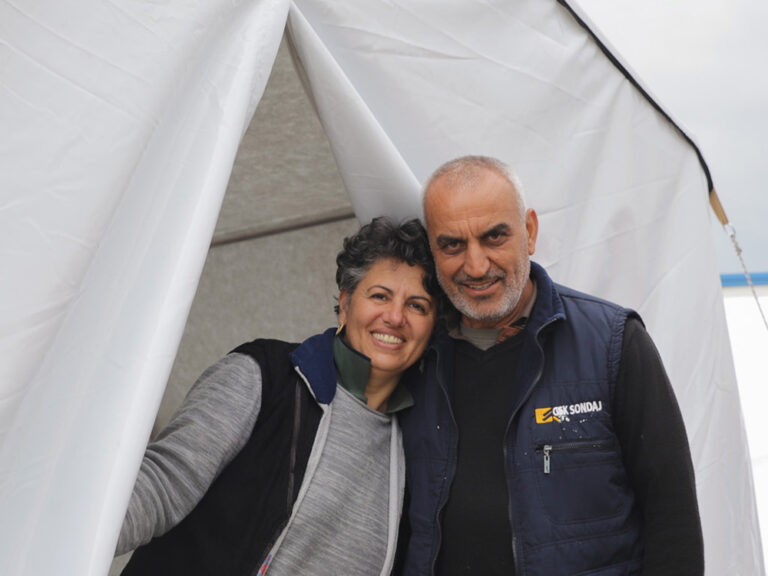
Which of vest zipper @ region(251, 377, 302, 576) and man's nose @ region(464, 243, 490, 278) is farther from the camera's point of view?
man's nose @ region(464, 243, 490, 278)

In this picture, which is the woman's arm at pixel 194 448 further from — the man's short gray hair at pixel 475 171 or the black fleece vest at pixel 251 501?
the man's short gray hair at pixel 475 171

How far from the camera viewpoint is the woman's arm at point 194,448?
116cm

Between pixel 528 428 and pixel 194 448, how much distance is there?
506mm

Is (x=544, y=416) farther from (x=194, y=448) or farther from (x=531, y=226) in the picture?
(x=194, y=448)

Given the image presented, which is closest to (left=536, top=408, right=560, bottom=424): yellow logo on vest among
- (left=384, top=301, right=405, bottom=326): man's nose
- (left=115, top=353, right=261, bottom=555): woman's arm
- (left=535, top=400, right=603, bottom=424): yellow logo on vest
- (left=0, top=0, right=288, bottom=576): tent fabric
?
(left=535, top=400, right=603, bottom=424): yellow logo on vest

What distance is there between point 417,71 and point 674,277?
0.86 metres

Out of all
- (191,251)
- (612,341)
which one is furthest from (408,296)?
(191,251)

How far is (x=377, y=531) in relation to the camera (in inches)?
53.2

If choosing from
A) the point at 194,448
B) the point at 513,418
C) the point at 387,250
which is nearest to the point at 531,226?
the point at 387,250

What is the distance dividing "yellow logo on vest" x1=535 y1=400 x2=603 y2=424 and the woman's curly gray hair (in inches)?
12.8

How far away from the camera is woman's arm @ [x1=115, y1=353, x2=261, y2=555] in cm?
116

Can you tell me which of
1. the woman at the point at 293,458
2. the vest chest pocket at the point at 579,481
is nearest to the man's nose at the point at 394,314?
the woman at the point at 293,458

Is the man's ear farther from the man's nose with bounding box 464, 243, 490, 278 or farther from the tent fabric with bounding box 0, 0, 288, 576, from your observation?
the tent fabric with bounding box 0, 0, 288, 576

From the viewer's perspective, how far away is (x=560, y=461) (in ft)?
4.10
